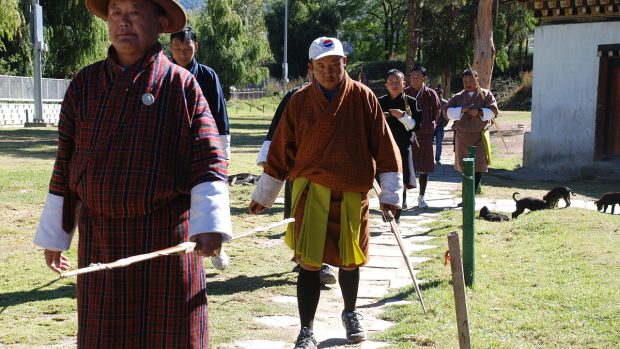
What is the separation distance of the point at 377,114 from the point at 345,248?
2.82 feet

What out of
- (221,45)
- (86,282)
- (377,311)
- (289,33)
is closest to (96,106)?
(86,282)

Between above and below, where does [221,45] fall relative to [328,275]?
above

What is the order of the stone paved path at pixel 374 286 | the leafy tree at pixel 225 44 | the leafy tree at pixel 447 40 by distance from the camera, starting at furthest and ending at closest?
the leafy tree at pixel 225 44 → the leafy tree at pixel 447 40 → the stone paved path at pixel 374 286

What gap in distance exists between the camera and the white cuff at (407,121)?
946cm

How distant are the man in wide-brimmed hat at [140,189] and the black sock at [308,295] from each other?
1771 mm

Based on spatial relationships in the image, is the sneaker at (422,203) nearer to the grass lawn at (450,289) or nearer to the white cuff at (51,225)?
the grass lawn at (450,289)

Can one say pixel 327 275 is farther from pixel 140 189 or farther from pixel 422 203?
pixel 422 203

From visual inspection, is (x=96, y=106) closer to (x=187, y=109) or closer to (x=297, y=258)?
(x=187, y=109)

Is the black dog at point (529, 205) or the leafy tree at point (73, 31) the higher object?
the leafy tree at point (73, 31)

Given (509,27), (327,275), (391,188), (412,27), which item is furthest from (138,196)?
(509,27)

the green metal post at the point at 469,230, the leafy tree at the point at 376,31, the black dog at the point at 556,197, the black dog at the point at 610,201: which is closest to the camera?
the green metal post at the point at 469,230

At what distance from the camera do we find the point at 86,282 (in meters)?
3.43

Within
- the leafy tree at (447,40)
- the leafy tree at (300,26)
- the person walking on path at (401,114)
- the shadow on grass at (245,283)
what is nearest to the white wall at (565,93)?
the person walking on path at (401,114)

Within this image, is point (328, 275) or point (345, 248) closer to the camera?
point (345, 248)
